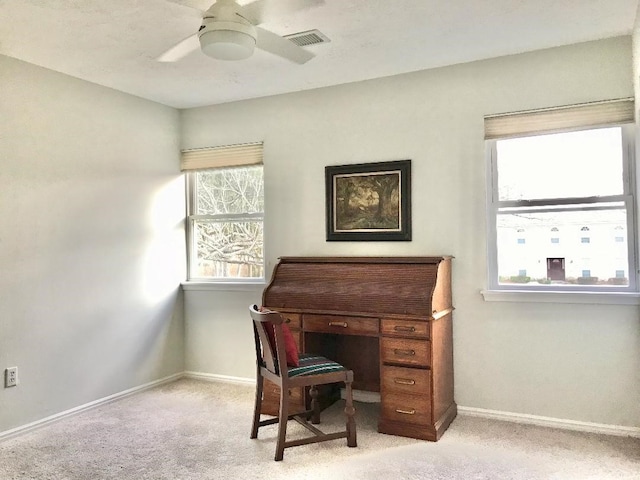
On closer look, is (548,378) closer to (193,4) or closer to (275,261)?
(275,261)

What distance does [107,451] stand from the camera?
9.61 ft

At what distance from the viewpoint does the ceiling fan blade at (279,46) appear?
2.38 m

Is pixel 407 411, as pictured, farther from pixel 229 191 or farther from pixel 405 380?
pixel 229 191

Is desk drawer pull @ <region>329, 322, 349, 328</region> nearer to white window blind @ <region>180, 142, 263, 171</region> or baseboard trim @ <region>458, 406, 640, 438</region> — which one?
baseboard trim @ <region>458, 406, 640, 438</region>

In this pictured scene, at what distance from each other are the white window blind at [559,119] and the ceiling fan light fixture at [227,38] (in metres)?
1.86

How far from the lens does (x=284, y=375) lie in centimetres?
275

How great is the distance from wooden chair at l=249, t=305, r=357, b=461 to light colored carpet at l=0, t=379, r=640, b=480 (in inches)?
3.3

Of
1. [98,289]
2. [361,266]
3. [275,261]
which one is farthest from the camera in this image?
[275,261]

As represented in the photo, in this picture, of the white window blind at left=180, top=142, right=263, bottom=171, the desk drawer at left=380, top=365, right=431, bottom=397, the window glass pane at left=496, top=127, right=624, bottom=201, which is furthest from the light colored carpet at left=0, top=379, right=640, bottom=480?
the white window blind at left=180, top=142, right=263, bottom=171

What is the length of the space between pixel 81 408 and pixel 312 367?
1872 mm

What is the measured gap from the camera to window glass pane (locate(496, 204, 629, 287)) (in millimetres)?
3156

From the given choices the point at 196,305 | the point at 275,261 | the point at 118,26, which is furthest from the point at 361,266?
the point at 118,26

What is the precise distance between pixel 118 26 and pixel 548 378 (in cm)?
→ 337

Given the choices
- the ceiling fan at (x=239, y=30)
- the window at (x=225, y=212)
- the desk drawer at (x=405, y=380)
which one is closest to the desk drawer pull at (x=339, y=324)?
the desk drawer at (x=405, y=380)
